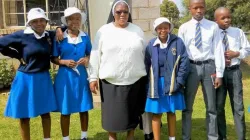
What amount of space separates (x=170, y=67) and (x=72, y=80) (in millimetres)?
1133

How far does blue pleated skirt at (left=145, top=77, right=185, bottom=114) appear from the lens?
3.69m

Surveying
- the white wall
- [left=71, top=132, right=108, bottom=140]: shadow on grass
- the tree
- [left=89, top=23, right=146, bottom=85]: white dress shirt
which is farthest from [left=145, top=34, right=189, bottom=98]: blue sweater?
the tree

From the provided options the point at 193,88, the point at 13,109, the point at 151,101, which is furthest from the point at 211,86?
the point at 13,109

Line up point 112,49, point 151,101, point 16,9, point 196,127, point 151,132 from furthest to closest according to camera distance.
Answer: point 16,9 < point 196,127 < point 151,132 < point 151,101 < point 112,49

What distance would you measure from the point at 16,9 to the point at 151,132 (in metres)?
6.24

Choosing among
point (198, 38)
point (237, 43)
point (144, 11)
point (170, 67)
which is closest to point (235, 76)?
point (237, 43)

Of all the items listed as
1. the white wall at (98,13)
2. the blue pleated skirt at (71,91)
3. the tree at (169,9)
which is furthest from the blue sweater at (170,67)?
the tree at (169,9)

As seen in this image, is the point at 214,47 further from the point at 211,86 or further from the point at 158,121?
the point at 158,121

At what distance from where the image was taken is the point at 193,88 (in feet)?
12.3

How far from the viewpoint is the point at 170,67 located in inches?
142

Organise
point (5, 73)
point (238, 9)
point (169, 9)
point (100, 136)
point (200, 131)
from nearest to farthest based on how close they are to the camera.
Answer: point (100, 136), point (200, 131), point (5, 73), point (238, 9), point (169, 9)

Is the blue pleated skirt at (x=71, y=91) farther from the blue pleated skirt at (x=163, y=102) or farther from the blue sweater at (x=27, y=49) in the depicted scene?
the blue pleated skirt at (x=163, y=102)

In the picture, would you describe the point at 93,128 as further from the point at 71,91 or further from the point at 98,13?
the point at 98,13

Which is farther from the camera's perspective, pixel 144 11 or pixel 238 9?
pixel 238 9
